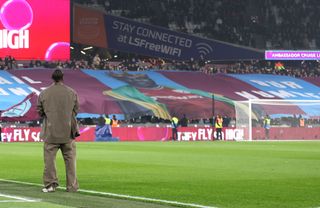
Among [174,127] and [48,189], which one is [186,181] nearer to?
[48,189]

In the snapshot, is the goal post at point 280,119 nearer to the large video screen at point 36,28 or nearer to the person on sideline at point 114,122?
the person on sideline at point 114,122

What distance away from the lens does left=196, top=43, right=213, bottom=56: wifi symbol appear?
71.1 metres

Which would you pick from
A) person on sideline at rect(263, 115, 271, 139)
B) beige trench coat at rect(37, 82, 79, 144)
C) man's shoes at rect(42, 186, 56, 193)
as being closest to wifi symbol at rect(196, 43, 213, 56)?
person on sideline at rect(263, 115, 271, 139)

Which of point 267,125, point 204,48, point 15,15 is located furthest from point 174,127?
point 204,48

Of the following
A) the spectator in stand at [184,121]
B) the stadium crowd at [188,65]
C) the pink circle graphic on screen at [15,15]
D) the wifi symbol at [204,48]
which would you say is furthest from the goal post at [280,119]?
the pink circle graphic on screen at [15,15]

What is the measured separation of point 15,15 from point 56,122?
4768 cm

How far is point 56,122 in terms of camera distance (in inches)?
577

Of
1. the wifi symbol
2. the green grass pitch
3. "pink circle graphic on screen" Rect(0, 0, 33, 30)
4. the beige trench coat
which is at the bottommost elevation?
the green grass pitch

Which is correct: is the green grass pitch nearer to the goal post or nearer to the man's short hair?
the man's short hair

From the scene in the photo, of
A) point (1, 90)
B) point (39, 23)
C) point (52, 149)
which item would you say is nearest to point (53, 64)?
point (39, 23)

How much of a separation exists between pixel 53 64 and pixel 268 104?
1817cm

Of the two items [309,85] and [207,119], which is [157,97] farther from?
[309,85]

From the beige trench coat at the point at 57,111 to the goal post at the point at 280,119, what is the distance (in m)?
38.1

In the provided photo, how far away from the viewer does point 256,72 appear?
2889 inches
